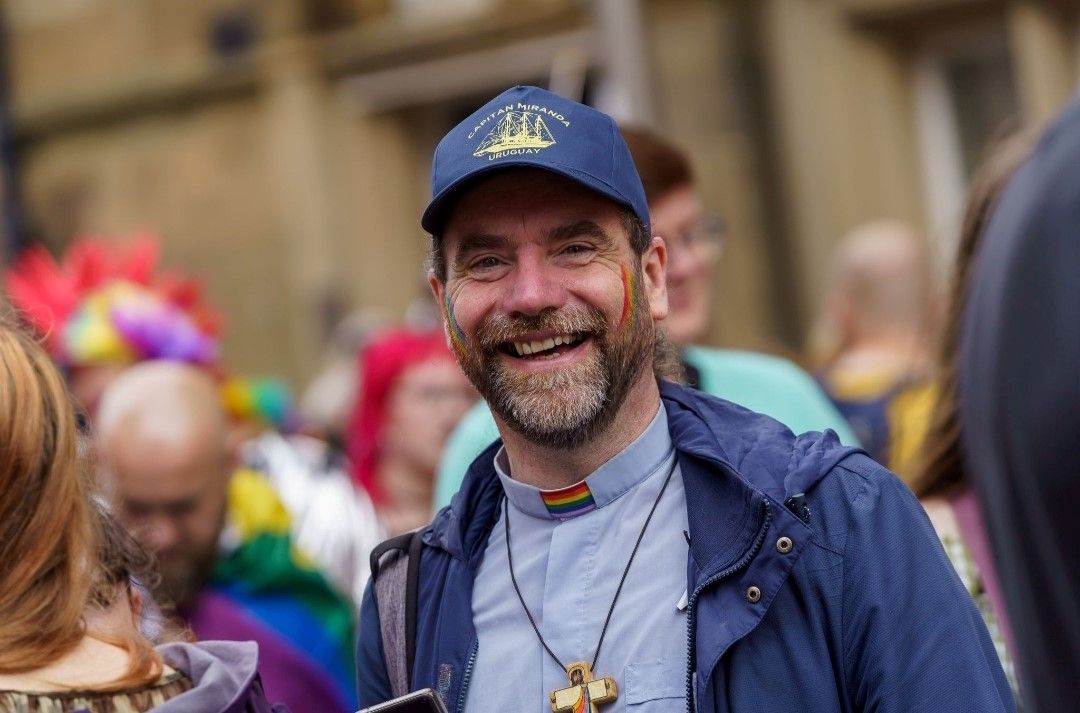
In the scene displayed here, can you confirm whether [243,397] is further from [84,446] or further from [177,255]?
[177,255]

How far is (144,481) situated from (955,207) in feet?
22.7

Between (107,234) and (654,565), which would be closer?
(654,565)

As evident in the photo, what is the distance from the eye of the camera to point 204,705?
2.39 metres

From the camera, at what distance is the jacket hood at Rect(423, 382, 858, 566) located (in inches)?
95.2

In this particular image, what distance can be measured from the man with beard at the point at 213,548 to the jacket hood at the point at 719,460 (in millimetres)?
1758

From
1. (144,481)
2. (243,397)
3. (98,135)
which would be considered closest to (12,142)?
(98,135)

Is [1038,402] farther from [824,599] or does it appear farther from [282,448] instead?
[282,448]

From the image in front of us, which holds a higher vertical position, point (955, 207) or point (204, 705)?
point (955, 207)

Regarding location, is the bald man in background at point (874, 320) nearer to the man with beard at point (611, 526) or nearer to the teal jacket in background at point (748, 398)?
the teal jacket in background at point (748, 398)

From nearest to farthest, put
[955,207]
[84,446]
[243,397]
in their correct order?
[84,446], [243,397], [955,207]

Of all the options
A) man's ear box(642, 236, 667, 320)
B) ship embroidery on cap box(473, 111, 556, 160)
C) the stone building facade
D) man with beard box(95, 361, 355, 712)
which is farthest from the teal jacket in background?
the stone building facade

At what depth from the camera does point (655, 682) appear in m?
2.39

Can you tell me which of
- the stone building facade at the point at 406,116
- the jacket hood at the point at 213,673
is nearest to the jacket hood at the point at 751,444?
the jacket hood at the point at 213,673

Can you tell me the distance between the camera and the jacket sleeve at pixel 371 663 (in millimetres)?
2742
